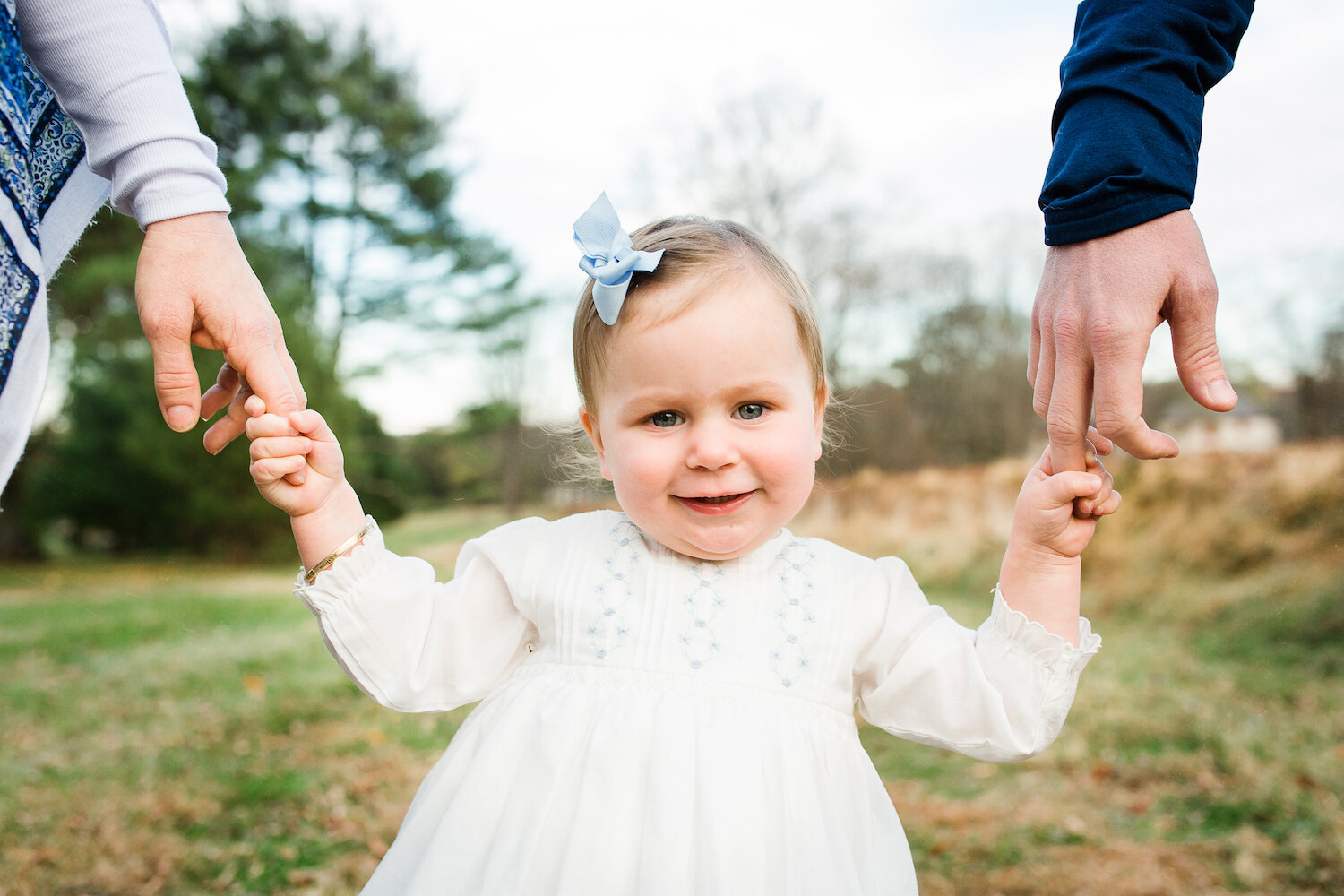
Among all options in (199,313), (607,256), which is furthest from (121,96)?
(607,256)

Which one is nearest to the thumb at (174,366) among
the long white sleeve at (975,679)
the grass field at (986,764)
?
the long white sleeve at (975,679)

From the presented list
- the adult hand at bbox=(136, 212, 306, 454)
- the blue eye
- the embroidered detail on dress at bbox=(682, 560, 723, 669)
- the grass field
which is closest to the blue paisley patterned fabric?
the adult hand at bbox=(136, 212, 306, 454)

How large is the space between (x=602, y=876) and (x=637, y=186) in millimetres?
10601

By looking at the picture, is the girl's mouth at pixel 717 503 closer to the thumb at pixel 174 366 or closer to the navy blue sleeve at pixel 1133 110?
the navy blue sleeve at pixel 1133 110

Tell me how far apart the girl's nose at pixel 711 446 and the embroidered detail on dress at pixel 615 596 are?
23 centimetres

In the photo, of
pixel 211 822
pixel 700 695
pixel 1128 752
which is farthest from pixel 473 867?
pixel 1128 752

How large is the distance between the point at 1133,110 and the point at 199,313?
135cm

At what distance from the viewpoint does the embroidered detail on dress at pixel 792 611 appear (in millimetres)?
1430

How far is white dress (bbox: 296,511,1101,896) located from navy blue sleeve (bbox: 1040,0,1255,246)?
0.63m

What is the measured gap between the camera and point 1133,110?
4.10 ft

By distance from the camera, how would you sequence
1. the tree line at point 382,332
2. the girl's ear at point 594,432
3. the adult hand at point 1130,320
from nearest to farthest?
the adult hand at point 1130,320
the girl's ear at point 594,432
the tree line at point 382,332

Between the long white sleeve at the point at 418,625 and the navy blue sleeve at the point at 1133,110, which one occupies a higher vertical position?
the navy blue sleeve at the point at 1133,110

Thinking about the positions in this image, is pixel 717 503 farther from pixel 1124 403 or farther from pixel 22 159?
pixel 22 159

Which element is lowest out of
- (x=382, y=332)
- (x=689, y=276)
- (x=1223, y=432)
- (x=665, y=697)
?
→ (x=665, y=697)
